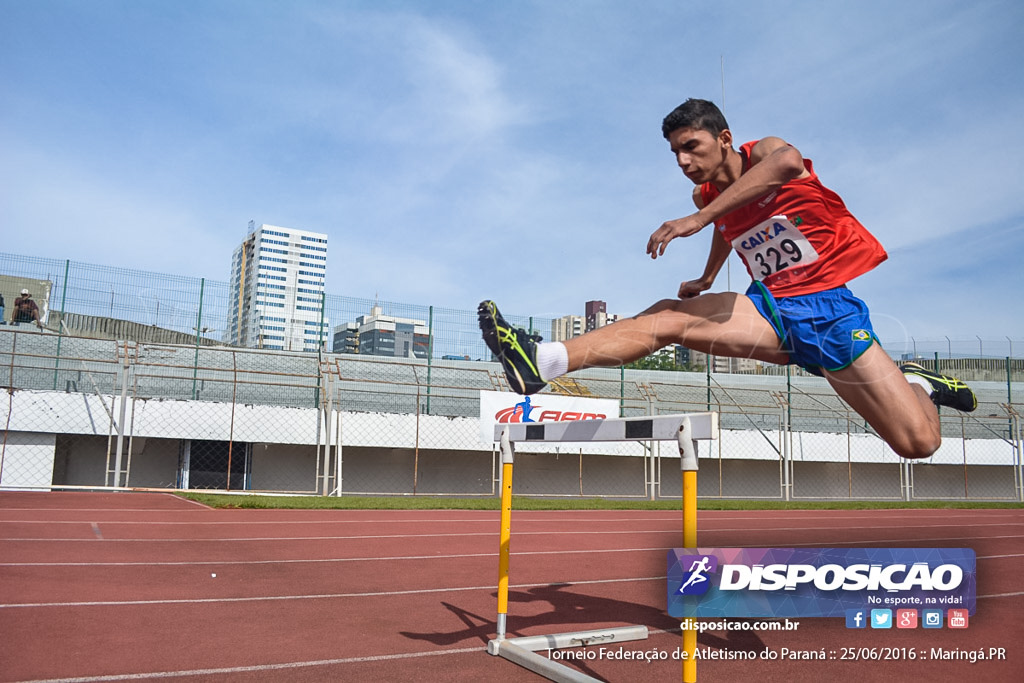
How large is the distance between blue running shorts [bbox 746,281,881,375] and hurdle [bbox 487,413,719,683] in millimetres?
Answer: 636

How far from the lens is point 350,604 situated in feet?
15.3

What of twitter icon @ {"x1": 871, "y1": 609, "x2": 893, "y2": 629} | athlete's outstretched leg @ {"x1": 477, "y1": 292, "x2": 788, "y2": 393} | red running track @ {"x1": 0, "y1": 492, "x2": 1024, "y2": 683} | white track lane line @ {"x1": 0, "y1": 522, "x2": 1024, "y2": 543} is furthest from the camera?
white track lane line @ {"x1": 0, "y1": 522, "x2": 1024, "y2": 543}

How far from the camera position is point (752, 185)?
2762 mm

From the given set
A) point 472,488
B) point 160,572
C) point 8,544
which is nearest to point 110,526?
point 8,544

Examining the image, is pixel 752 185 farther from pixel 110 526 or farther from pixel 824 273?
pixel 110 526

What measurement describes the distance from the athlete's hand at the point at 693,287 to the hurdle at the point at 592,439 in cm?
81

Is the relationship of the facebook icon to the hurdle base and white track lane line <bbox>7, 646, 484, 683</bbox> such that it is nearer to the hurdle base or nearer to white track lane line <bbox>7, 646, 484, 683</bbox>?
the hurdle base

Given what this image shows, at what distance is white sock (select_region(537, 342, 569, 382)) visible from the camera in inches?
117

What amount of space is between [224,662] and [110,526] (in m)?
5.69

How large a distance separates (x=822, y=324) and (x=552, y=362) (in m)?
1.13

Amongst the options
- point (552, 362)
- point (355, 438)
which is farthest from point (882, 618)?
point (355, 438)

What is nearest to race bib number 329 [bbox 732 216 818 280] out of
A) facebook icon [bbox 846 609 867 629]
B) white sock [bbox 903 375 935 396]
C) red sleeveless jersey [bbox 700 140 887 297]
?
red sleeveless jersey [bbox 700 140 887 297]

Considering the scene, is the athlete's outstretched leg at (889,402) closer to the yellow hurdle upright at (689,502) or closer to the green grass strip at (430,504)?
the yellow hurdle upright at (689,502)

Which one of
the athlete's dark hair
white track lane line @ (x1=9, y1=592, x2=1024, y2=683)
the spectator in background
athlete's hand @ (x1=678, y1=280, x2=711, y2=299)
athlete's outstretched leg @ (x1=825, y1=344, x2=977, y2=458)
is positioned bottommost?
white track lane line @ (x1=9, y1=592, x2=1024, y2=683)
